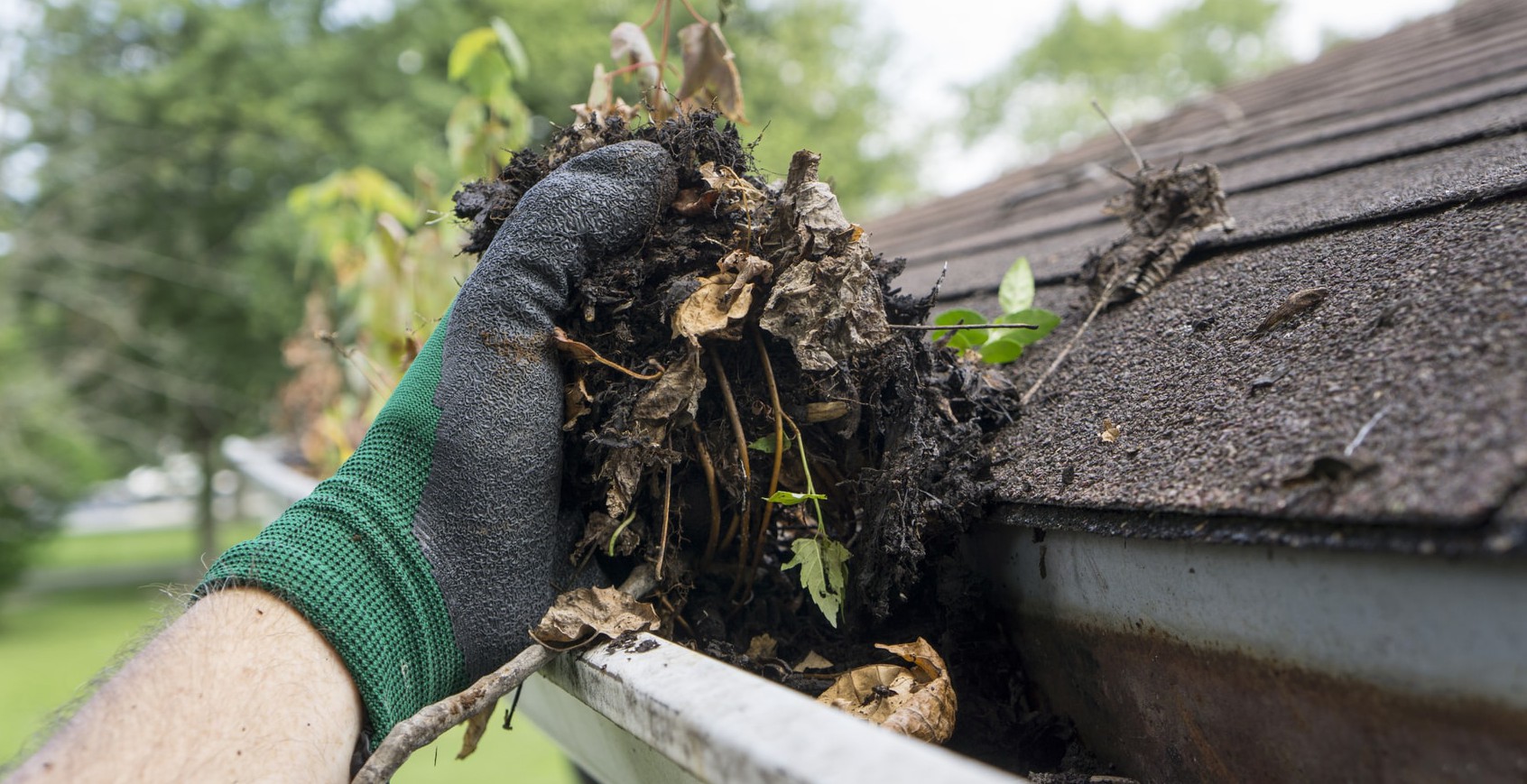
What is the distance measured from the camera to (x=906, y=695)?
961 mm

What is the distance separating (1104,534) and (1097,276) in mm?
738

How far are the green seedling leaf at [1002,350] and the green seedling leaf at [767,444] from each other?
1.28 ft

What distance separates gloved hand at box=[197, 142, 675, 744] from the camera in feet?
3.21

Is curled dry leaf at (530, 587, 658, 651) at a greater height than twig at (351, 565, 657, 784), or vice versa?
curled dry leaf at (530, 587, 658, 651)

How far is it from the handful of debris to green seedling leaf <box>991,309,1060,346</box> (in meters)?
0.16

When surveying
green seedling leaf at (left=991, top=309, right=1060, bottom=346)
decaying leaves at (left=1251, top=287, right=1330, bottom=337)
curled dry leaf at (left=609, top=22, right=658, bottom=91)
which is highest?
curled dry leaf at (left=609, top=22, right=658, bottom=91)

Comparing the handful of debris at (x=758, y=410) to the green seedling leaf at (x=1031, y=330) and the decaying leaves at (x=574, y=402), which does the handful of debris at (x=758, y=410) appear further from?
the green seedling leaf at (x=1031, y=330)

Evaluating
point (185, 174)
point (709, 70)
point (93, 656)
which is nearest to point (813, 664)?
point (709, 70)

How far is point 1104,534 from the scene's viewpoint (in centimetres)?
85

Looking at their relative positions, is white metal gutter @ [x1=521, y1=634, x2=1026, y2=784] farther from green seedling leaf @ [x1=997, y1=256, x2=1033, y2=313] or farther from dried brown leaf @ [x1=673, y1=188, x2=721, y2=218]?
green seedling leaf @ [x1=997, y1=256, x2=1033, y2=313]

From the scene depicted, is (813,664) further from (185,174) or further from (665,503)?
(185,174)

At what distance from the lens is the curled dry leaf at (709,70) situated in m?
1.52

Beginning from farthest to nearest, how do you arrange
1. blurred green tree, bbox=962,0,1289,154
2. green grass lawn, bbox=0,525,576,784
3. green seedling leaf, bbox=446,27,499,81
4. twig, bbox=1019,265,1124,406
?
1. blurred green tree, bbox=962,0,1289,154
2. green grass lawn, bbox=0,525,576,784
3. green seedling leaf, bbox=446,27,499,81
4. twig, bbox=1019,265,1124,406

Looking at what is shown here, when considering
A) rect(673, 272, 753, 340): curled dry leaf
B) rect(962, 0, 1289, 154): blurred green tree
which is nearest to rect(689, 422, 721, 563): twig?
rect(673, 272, 753, 340): curled dry leaf
